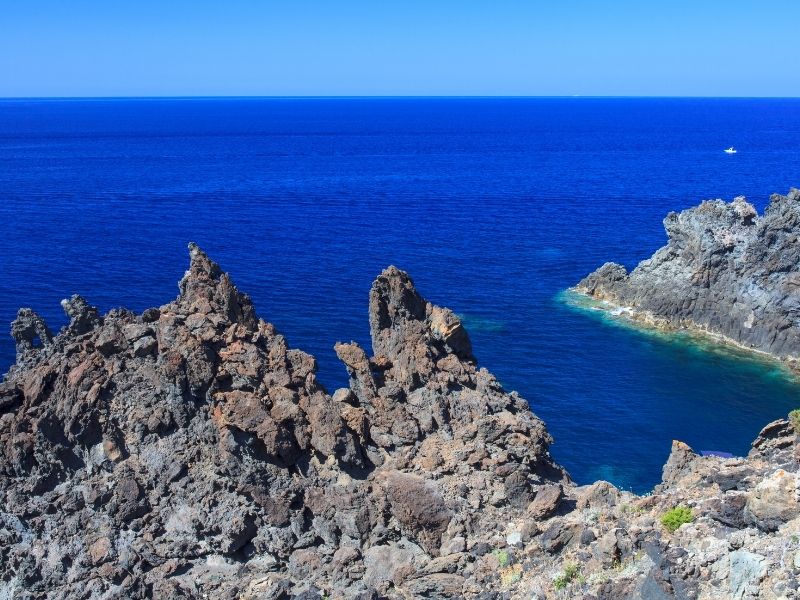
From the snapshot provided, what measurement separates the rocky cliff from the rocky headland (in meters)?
63.3

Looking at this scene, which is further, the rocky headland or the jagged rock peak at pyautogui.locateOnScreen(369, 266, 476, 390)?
the jagged rock peak at pyautogui.locateOnScreen(369, 266, 476, 390)

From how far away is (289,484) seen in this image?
121ft

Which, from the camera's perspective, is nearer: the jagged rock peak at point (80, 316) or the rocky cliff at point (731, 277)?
the jagged rock peak at point (80, 316)

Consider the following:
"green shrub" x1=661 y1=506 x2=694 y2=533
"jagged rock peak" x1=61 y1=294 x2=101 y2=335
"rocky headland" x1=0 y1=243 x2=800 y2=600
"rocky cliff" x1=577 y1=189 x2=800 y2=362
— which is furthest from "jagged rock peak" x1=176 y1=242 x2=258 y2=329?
"rocky cliff" x1=577 y1=189 x2=800 y2=362

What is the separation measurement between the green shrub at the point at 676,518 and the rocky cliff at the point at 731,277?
230 feet

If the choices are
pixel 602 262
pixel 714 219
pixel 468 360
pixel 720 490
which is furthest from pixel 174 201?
pixel 720 490

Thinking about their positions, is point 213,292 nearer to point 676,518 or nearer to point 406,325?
point 406,325

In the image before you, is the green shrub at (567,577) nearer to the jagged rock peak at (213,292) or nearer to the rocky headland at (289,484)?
the rocky headland at (289,484)

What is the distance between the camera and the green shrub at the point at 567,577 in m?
30.5

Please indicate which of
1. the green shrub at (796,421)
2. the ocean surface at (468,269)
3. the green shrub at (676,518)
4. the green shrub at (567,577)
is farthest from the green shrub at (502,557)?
the ocean surface at (468,269)

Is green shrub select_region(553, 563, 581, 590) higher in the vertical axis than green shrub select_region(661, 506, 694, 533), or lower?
lower

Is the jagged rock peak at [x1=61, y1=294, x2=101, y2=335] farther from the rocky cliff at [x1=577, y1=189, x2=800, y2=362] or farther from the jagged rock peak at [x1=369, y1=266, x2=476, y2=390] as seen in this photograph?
the rocky cliff at [x1=577, y1=189, x2=800, y2=362]

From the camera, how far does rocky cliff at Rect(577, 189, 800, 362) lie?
96.2 metres

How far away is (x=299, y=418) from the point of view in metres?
38.5
